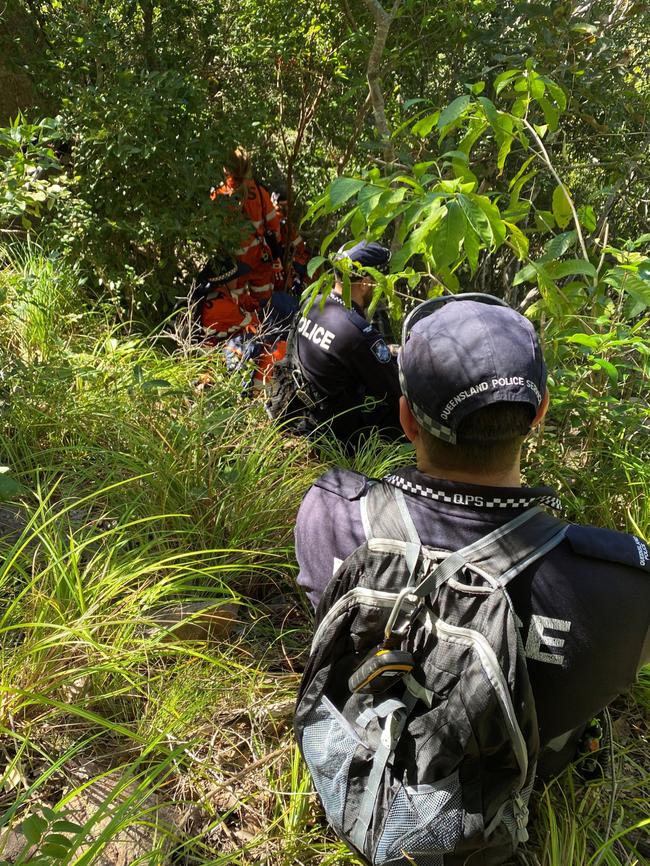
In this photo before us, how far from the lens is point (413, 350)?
1356 mm

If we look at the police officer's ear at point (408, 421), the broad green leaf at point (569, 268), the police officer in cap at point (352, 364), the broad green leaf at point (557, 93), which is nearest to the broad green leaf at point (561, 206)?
the broad green leaf at point (569, 268)

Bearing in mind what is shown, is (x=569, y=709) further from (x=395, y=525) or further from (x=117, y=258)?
(x=117, y=258)

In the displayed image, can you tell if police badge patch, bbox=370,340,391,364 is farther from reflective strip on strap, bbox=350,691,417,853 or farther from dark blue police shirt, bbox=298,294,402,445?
reflective strip on strap, bbox=350,691,417,853

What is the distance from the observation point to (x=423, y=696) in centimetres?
131

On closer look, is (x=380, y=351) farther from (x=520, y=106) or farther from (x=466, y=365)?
(x=466, y=365)

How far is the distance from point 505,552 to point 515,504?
11 centimetres

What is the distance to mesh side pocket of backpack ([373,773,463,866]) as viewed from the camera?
4.32 ft

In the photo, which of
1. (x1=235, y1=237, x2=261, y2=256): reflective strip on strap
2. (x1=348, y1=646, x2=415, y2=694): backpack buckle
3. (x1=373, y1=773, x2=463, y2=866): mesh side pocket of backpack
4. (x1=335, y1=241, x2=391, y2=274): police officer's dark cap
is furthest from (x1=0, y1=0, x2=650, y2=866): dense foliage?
(x1=348, y1=646, x2=415, y2=694): backpack buckle

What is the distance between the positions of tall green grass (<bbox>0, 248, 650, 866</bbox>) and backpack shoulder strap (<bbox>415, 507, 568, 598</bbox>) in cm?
81

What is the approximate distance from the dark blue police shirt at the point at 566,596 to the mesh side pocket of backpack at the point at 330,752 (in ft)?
1.38

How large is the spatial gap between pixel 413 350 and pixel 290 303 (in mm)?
3349

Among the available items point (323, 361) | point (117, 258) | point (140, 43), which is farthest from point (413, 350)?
point (140, 43)

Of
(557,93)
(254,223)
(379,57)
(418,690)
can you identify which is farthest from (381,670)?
(254,223)

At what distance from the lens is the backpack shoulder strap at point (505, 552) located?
1.25 metres
